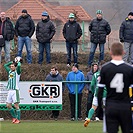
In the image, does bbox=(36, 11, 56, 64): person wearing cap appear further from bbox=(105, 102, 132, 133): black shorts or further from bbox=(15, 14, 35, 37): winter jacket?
bbox=(105, 102, 132, 133): black shorts

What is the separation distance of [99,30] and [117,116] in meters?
11.7

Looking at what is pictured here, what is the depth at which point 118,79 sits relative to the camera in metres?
10.6

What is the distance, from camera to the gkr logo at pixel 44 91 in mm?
20953

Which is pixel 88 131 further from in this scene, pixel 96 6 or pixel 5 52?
pixel 96 6

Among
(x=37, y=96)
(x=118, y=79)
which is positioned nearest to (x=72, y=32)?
(x=37, y=96)

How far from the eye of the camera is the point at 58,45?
3425 cm

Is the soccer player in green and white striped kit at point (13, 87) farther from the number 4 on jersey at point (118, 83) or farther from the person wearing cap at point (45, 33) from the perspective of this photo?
the number 4 on jersey at point (118, 83)

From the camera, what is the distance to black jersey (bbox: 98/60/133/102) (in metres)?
10.6

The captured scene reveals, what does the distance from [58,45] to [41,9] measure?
41.4 ft

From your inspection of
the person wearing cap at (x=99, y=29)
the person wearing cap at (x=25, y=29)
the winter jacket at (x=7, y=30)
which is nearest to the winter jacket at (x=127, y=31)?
the person wearing cap at (x=99, y=29)

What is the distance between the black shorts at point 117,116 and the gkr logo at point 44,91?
10.4m

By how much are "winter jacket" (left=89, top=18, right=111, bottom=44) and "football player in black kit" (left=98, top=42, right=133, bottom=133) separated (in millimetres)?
11383

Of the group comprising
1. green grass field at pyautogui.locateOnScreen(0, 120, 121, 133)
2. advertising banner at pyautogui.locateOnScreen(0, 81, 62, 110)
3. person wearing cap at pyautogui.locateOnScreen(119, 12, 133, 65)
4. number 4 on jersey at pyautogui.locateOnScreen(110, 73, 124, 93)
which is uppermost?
person wearing cap at pyautogui.locateOnScreen(119, 12, 133, 65)

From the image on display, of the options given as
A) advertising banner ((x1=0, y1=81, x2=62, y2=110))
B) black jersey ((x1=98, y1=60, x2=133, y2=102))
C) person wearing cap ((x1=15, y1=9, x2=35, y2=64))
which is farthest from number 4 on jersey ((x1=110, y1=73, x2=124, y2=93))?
person wearing cap ((x1=15, y1=9, x2=35, y2=64))
